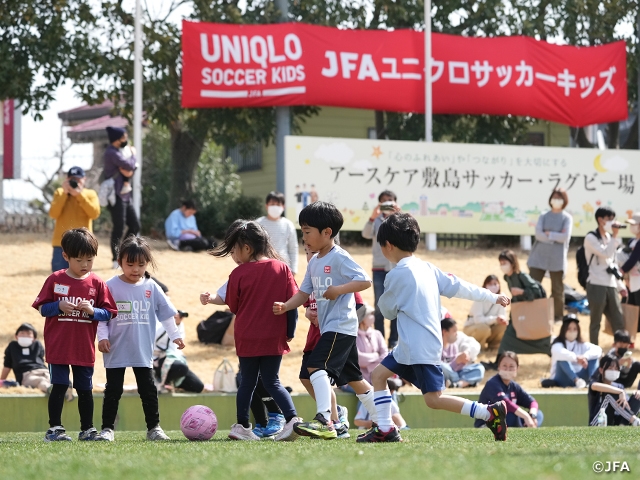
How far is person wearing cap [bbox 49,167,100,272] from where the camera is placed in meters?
13.8

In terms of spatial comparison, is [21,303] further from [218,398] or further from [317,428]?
[317,428]

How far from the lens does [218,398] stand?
1139 cm

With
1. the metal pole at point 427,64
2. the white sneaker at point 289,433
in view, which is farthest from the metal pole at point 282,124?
the white sneaker at point 289,433

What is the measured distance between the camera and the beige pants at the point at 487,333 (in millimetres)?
14555

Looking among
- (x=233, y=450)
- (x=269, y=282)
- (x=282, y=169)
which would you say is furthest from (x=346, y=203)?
(x=233, y=450)

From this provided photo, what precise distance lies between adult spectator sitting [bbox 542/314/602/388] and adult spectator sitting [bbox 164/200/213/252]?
311 inches

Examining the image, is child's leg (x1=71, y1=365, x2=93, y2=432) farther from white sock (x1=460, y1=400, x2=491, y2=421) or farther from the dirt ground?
the dirt ground

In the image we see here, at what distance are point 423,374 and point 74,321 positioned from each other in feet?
8.39

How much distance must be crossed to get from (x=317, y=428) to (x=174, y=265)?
11.1 m

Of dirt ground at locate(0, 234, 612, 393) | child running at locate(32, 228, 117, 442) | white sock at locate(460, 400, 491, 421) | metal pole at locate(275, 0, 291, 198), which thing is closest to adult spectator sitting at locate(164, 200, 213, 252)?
dirt ground at locate(0, 234, 612, 393)

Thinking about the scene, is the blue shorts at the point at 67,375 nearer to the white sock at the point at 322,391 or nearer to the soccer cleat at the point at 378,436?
the white sock at the point at 322,391

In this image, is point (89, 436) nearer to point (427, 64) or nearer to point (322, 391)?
point (322, 391)

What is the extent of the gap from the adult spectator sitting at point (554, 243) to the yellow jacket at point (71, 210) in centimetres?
599

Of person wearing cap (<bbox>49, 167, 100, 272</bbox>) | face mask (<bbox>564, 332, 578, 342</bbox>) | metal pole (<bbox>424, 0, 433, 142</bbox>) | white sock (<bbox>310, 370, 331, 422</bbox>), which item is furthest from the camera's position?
metal pole (<bbox>424, 0, 433, 142</bbox>)
